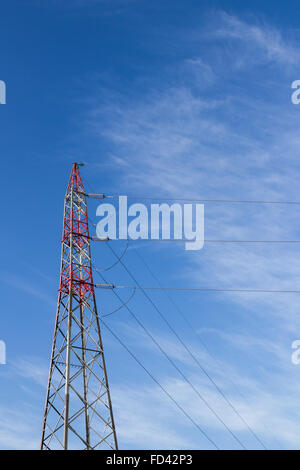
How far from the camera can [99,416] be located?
4525cm

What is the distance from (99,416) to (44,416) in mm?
4265

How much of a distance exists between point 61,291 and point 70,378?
7.54m

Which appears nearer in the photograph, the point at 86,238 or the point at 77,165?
the point at 86,238

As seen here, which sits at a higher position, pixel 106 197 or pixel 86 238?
pixel 106 197
